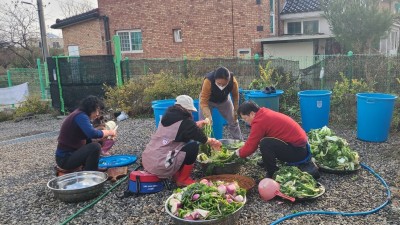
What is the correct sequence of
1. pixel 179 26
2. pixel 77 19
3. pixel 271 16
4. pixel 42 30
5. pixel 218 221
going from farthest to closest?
pixel 271 16 < pixel 77 19 < pixel 179 26 < pixel 42 30 < pixel 218 221

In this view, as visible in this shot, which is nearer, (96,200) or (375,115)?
(96,200)

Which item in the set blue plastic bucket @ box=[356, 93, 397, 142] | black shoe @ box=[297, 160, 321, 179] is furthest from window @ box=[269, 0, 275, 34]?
black shoe @ box=[297, 160, 321, 179]

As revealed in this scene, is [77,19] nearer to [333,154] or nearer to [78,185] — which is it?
[78,185]

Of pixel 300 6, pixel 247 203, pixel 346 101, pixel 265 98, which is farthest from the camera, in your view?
pixel 300 6

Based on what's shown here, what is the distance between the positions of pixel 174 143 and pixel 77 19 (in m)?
16.4

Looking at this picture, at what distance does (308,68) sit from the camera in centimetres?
→ 866

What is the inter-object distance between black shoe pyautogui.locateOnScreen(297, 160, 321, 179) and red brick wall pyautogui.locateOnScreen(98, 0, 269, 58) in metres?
12.5

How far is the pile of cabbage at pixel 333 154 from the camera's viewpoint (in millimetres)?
4684

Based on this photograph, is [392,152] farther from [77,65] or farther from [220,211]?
[77,65]

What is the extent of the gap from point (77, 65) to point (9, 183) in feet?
21.2

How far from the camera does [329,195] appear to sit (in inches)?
160

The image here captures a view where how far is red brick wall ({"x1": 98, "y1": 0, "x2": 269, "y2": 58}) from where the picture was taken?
662 inches

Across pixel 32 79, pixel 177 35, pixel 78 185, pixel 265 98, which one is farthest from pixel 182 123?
pixel 177 35

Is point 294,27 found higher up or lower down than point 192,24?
lower down
